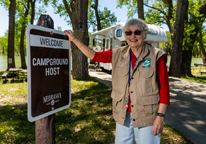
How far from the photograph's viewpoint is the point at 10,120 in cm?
438

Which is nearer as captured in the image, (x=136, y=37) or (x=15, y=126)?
(x=136, y=37)

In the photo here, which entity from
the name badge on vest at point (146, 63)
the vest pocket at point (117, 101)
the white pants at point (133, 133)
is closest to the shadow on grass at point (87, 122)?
the white pants at point (133, 133)

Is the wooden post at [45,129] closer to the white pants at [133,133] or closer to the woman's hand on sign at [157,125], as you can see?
the white pants at [133,133]

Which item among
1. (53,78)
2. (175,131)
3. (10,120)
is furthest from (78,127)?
(53,78)

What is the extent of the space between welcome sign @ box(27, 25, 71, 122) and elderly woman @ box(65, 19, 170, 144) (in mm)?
234

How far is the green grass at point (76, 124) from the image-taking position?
348 cm

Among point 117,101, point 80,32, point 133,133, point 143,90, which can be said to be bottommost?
point 133,133

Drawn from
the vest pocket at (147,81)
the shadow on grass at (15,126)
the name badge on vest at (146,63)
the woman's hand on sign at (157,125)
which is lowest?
the shadow on grass at (15,126)

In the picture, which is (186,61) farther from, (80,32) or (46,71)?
(46,71)

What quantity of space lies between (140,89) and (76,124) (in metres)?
2.60

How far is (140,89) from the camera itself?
1.94 meters

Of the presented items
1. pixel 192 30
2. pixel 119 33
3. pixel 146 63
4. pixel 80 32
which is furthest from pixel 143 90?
pixel 192 30

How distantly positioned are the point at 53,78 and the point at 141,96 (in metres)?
0.94

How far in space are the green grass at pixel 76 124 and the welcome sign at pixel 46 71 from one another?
1.71m
